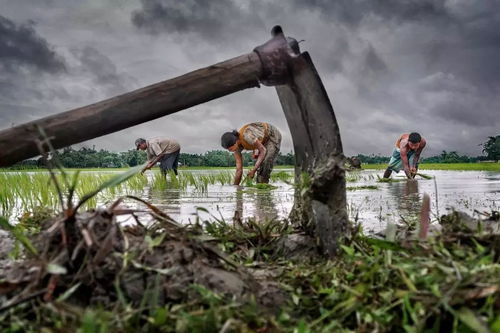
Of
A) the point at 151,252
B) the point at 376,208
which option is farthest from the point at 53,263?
the point at 376,208

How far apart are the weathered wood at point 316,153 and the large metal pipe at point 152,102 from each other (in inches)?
4.7

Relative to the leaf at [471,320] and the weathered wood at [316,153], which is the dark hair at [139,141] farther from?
the leaf at [471,320]

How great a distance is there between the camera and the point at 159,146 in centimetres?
1523

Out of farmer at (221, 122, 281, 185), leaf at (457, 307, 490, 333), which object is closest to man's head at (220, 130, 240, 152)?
farmer at (221, 122, 281, 185)

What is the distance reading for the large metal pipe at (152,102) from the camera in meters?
1.86

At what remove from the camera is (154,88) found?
6.70 feet

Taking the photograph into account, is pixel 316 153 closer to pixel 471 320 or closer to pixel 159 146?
pixel 471 320

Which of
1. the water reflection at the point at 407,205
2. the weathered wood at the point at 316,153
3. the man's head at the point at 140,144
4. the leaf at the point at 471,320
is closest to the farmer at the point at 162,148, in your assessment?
the man's head at the point at 140,144

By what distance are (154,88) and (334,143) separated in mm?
928

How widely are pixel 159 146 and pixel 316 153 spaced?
532 inches

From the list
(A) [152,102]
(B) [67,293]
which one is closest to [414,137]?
(A) [152,102]

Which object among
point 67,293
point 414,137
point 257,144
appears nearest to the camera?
point 67,293

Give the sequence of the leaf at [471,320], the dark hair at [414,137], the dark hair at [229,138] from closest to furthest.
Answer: the leaf at [471,320], the dark hair at [229,138], the dark hair at [414,137]

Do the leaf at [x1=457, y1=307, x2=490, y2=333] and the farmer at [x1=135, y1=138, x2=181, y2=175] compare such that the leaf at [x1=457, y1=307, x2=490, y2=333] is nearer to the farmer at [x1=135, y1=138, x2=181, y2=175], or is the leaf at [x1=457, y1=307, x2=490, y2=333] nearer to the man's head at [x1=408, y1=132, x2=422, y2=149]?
the man's head at [x1=408, y1=132, x2=422, y2=149]
